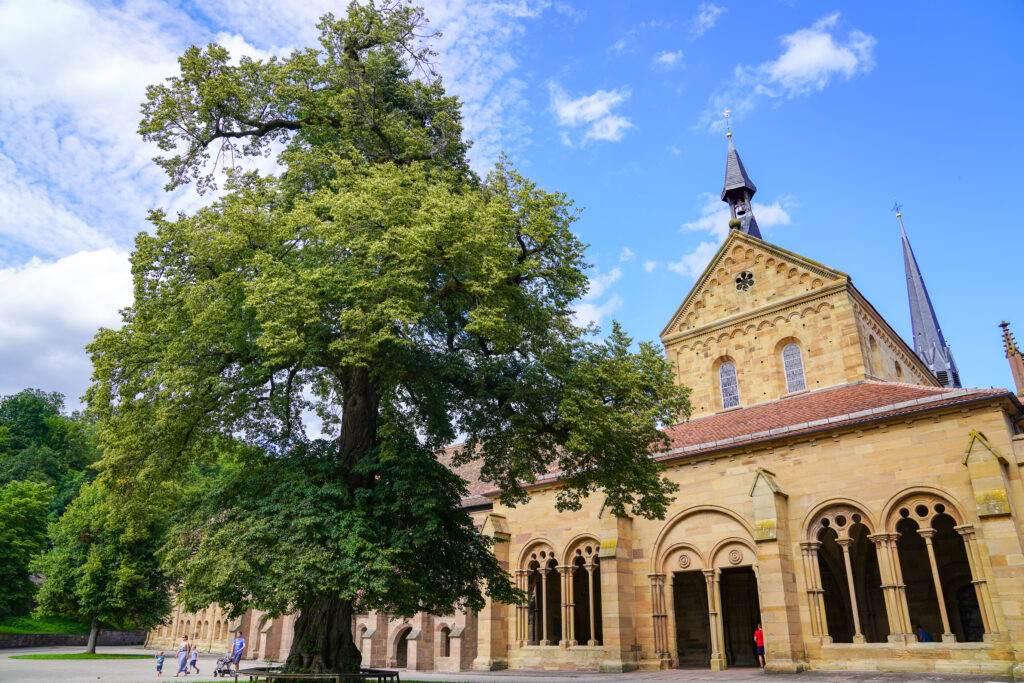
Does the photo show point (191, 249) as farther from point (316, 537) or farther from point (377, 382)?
point (316, 537)

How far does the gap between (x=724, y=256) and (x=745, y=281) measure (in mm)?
1584

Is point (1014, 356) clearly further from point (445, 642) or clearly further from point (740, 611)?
point (445, 642)

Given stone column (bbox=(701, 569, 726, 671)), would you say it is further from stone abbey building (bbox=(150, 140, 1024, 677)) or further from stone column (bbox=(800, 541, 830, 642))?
stone column (bbox=(800, 541, 830, 642))

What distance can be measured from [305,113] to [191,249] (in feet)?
18.4

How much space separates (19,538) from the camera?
40.0 m

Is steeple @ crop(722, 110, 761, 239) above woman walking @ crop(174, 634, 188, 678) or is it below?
above

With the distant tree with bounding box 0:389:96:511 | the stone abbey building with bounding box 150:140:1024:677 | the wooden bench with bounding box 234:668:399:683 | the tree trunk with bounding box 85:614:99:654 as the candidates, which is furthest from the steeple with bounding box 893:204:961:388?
the distant tree with bounding box 0:389:96:511

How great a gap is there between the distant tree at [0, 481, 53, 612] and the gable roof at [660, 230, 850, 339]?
40585 mm

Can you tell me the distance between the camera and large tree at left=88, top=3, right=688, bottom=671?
11.6 m

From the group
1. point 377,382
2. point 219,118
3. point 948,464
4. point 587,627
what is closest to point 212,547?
point 377,382

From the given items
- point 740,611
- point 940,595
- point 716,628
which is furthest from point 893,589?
point 740,611

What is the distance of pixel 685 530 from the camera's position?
805 inches

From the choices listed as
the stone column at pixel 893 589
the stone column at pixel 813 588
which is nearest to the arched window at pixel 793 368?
the stone column at pixel 813 588

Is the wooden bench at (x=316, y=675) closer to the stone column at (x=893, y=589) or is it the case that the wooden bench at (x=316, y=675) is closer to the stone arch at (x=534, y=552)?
the stone arch at (x=534, y=552)
